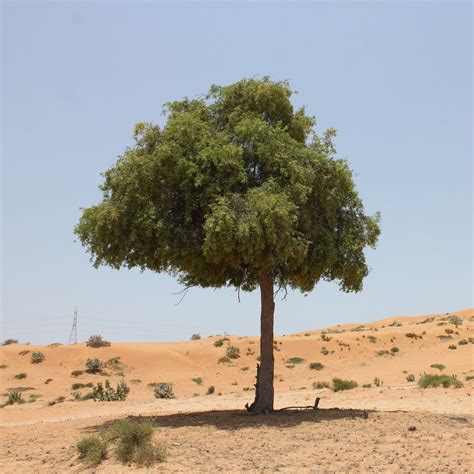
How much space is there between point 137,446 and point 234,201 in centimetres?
689

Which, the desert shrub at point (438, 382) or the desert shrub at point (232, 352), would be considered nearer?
the desert shrub at point (438, 382)

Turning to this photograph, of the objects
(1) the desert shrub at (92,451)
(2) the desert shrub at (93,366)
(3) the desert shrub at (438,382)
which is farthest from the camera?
(2) the desert shrub at (93,366)

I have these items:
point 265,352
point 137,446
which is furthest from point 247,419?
point 137,446

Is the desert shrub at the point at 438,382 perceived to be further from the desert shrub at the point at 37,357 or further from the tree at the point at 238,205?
the desert shrub at the point at 37,357

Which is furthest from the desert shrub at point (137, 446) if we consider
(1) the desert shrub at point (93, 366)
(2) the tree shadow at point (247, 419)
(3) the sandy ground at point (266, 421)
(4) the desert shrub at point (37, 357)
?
(4) the desert shrub at point (37, 357)

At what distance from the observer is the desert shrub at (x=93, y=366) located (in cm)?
4756

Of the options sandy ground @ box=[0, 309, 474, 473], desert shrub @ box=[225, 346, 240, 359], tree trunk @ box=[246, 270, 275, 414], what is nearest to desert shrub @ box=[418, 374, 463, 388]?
sandy ground @ box=[0, 309, 474, 473]

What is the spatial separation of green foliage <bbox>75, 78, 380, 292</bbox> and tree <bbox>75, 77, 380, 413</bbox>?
0.03m

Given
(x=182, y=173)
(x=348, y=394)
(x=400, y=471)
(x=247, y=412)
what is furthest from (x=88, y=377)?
(x=400, y=471)

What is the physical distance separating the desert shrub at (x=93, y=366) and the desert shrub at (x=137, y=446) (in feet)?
115

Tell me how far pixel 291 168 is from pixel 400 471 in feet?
28.8

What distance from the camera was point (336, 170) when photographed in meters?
18.5

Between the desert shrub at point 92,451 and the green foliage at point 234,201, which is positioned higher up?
the green foliage at point 234,201

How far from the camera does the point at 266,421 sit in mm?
17172
